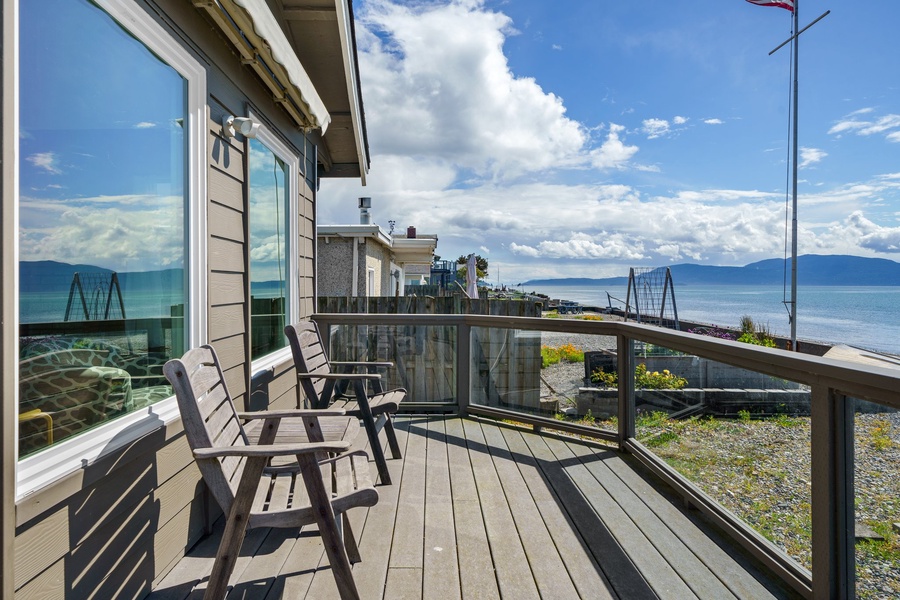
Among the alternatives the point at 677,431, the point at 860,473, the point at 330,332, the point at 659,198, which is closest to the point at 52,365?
the point at 860,473

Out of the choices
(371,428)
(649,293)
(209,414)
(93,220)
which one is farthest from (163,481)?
(649,293)

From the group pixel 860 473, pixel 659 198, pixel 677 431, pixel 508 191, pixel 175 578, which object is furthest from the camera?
pixel 659 198

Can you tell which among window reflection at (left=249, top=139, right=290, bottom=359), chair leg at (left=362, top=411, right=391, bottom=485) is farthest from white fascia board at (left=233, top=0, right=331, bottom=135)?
chair leg at (left=362, top=411, right=391, bottom=485)

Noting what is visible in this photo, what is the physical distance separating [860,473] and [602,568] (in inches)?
39.7

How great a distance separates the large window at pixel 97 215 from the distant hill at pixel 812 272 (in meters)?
93.1

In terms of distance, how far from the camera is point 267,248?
342 cm

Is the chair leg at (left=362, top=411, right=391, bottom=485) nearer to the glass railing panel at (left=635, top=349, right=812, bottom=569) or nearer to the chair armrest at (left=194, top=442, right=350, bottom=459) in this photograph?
the chair armrest at (left=194, top=442, right=350, bottom=459)

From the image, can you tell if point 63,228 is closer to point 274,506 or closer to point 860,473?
point 274,506

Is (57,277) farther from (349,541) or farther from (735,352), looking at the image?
(735,352)

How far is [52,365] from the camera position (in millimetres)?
1458

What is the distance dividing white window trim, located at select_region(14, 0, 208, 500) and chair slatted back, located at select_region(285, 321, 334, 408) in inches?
36.0

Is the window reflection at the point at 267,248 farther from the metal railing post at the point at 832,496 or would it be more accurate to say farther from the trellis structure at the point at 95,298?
the metal railing post at the point at 832,496

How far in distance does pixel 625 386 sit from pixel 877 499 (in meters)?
2.01

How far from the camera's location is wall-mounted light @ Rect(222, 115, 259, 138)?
260cm
